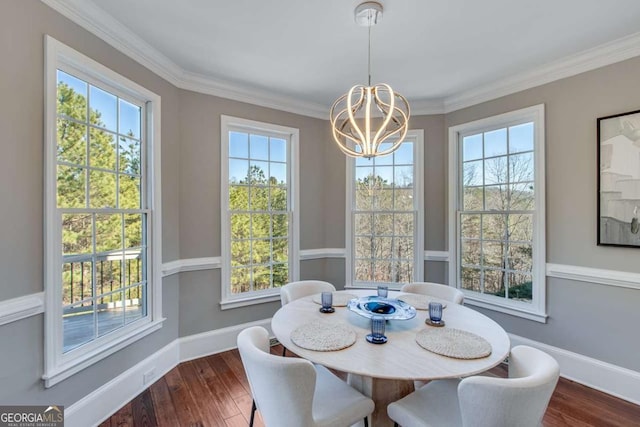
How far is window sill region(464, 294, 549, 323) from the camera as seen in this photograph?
2725 millimetres

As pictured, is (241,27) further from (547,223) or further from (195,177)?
(547,223)

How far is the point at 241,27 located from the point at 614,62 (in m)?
2.92

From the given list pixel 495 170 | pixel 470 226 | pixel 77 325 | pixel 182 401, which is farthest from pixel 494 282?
pixel 77 325

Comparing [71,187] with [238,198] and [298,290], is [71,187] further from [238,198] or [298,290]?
[298,290]

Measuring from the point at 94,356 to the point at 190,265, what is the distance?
1054 mm

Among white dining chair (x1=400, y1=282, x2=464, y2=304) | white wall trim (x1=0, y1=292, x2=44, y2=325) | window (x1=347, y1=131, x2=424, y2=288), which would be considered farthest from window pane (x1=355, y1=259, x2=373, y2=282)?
white wall trim (x1=0, y1=292, x2=44, y2=325)

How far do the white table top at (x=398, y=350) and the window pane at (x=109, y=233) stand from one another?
4.53ft

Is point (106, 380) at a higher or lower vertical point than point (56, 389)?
lower

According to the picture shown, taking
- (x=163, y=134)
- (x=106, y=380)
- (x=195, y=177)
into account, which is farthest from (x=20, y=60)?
(x=106, y=380)

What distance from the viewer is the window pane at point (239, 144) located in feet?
10.5

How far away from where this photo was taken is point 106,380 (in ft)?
6.81

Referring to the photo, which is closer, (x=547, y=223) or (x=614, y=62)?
(x=614, y=62)

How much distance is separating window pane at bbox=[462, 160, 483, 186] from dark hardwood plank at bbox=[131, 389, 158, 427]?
11.9 ft

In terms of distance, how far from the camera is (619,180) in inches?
91.5
